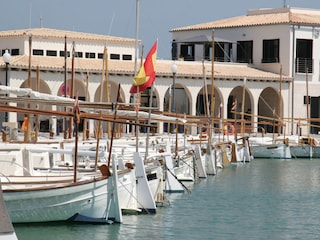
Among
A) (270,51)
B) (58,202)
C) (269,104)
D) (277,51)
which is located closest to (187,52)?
(270,51)

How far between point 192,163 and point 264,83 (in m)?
28.5

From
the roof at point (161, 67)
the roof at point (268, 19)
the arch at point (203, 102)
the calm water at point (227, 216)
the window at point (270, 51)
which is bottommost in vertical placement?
the calm water at point (227, 216)

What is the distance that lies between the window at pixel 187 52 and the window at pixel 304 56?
26.2 feet

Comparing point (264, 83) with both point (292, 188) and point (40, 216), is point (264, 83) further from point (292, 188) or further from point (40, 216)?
point (40, 216)

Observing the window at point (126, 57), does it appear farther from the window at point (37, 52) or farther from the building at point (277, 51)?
the building at point (277, 51)

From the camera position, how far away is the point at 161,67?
66250 mm

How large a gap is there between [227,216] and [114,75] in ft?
109

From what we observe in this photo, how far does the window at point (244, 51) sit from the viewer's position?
7356 cm

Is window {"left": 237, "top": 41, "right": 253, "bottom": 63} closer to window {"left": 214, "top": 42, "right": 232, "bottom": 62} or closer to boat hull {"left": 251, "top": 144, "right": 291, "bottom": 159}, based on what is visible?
window {"left": 214, "top": 42, "right": 232, "bottom": 62}

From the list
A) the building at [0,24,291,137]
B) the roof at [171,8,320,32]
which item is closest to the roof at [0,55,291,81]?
the building at [0,24,291,137]

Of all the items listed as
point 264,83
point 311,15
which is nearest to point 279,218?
point 264,83

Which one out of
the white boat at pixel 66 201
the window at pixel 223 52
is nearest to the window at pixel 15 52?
the window at pixel 223 52

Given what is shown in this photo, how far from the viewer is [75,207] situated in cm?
2488

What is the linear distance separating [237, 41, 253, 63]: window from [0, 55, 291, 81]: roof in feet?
3.96
